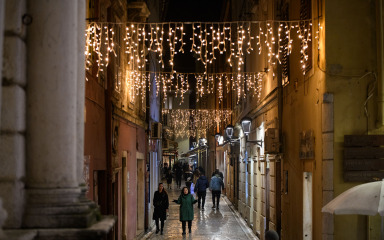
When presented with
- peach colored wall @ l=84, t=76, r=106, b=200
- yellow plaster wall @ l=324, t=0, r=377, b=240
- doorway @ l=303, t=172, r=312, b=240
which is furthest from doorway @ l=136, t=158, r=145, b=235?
yellow plaster wall @ l=324, t=0, r=377, b=240

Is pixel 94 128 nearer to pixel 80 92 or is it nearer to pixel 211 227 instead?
pixel 80 92

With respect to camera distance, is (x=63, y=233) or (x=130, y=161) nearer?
(x=63, y=233)

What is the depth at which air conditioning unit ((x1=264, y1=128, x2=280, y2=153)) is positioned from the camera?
618 inches

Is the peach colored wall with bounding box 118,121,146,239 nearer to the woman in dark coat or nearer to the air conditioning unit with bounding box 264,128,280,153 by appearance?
the woman in dark coat

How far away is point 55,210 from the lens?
17.9 ft

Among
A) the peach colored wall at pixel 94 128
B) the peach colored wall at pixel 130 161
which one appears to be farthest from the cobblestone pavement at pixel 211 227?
the peach colored wall at pixel 94 128

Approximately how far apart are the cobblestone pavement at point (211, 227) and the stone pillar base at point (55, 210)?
13656 millimetres

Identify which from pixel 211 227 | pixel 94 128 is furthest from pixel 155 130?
pixel 94 128

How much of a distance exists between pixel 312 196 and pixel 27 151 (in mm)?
7615

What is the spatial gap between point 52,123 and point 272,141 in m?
11.1

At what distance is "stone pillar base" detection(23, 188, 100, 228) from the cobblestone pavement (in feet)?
44.8

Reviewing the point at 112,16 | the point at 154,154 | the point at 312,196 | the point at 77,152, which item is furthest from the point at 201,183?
the point at 77,152

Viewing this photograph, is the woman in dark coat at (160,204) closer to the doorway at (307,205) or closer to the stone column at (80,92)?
the doorway at (307,205)

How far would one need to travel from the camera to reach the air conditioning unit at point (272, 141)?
15.7 m
